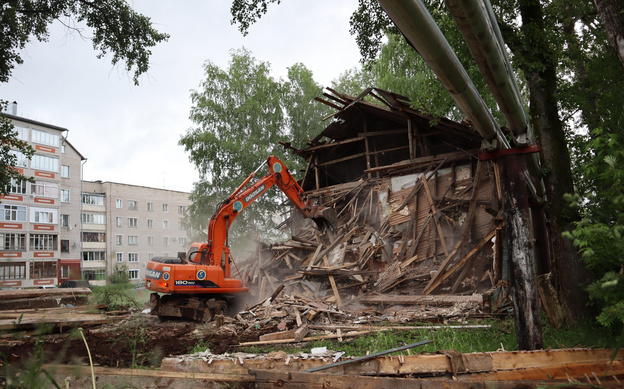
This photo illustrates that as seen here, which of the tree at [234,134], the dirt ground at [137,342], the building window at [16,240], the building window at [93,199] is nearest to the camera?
the dirt ground at [137,342]

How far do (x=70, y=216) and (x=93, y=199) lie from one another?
787 centimetres

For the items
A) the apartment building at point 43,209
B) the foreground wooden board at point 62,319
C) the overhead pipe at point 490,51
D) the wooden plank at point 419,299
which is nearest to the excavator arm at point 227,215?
the foreground wooden board at point 62,319

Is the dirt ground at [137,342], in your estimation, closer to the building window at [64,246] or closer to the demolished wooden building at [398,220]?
the demolished wooden building at [398,220]

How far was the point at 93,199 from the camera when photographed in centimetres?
5659

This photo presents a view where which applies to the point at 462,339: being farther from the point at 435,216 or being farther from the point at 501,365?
the point at 435,216

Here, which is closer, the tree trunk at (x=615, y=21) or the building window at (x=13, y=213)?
the tree trunk at (x=615, y=21)

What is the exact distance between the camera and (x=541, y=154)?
898cm

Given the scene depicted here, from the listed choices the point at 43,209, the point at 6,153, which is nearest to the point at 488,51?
the point at 6,153

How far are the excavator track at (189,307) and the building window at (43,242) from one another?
40.1m

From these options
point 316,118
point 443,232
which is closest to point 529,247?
point 443,232

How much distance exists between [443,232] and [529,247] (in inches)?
335

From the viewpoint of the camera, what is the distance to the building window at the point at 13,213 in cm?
4150

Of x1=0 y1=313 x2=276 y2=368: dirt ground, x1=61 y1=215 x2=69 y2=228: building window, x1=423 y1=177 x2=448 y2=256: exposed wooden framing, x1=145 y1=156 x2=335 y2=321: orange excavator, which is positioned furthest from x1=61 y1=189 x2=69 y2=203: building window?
x1=423 y1=177 x2=448 y2=256: exposed wooden framing

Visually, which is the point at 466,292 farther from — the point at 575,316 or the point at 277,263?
the point at 277,263
